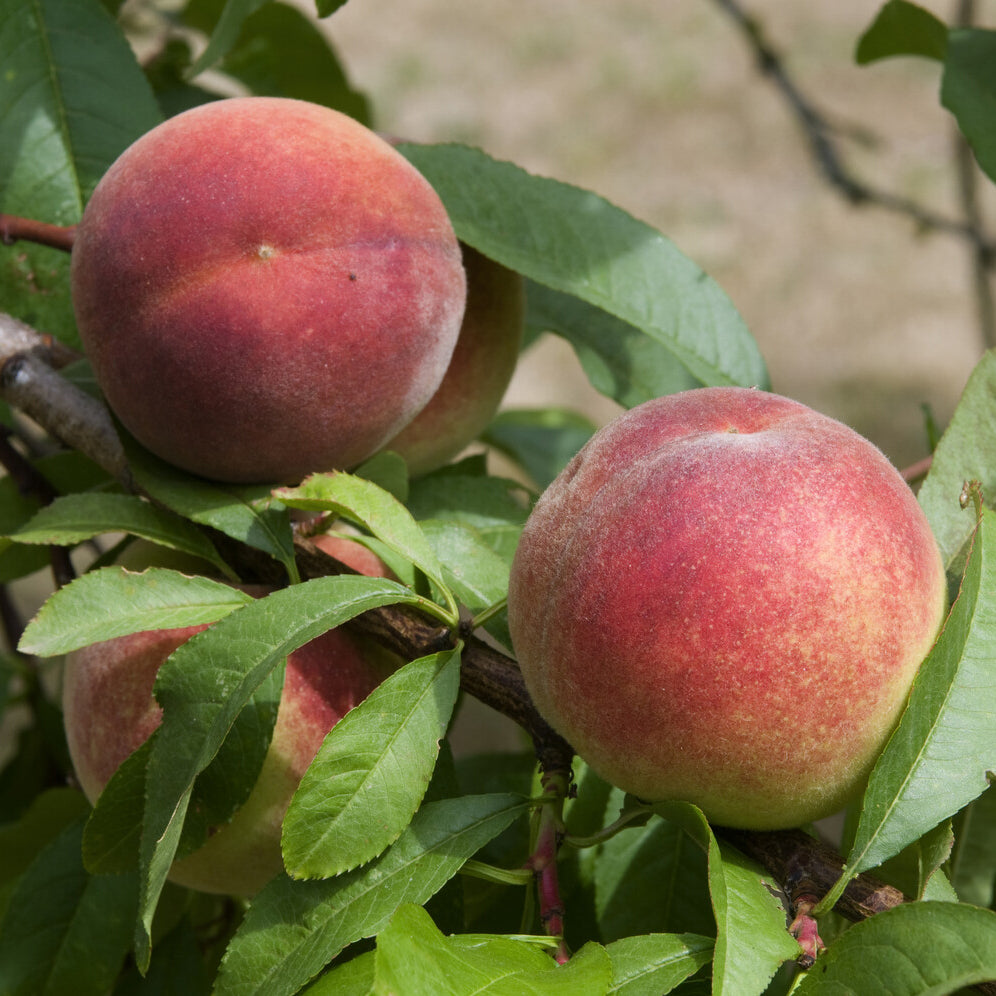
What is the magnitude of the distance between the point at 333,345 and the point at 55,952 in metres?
0.57

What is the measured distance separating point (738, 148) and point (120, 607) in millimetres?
4000

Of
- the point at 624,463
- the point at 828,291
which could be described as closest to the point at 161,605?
the point at 624,463

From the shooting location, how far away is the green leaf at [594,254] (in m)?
0.92

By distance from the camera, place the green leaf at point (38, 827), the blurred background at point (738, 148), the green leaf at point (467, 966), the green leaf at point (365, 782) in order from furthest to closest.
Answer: the blurred background at point (738, 148), the green leaf at point (38, 827), the green leaf at point (365, 782), the green leaf at point (467, 966)

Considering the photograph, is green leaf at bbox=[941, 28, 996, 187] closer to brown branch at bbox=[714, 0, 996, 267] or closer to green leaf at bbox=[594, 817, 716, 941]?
brown branch at bbox=[714, 0, 996, 267]

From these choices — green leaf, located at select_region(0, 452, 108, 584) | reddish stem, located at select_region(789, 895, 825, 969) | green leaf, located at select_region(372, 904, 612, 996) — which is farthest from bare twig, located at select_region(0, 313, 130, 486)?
reddish stem, located at select_region(789, 895, 825, 969)

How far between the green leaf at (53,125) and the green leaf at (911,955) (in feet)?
2.62

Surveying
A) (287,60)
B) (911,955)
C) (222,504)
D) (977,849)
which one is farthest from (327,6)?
(977,849)

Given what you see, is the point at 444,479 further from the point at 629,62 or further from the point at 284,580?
the point at 629,62

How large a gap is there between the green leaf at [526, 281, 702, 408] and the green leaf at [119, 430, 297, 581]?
34cm

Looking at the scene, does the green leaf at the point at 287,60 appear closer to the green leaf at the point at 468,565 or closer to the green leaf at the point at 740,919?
the green leaf at the point at 468,565

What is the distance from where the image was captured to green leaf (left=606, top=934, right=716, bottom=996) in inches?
23.1

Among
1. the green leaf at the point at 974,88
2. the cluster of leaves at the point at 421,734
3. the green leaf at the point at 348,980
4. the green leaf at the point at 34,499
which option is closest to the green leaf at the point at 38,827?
the cluster of leaves at the point at 421,734

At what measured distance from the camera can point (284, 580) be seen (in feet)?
2.85
